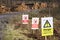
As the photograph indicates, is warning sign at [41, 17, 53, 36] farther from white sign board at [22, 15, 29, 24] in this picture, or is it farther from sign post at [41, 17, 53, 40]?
white sign board at [22, 15, 29, 24]

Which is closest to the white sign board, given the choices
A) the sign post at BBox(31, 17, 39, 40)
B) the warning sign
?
the sign post at BBox(31, 17, 39, 40)

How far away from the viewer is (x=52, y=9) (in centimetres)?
232

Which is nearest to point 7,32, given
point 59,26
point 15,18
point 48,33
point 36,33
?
point 15,18

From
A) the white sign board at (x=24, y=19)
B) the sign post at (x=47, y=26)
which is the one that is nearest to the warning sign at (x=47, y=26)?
the sign post at (x=47, y=26)

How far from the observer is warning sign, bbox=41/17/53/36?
229cm

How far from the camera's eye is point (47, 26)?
231 centimetres

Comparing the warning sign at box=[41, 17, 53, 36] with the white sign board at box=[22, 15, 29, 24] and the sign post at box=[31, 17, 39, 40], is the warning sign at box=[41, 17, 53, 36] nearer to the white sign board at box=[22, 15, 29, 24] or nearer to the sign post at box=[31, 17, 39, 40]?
the sign post at box=[31, 17, 39, 40]

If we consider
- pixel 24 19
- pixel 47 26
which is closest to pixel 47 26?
pixel 47 26

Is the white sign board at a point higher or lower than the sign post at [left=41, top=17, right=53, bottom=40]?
higher

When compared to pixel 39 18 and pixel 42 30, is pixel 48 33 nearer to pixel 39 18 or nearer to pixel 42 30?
pixel 42 30

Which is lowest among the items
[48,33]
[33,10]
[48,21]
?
[48,33]

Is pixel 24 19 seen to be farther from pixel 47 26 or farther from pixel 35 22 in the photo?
pixel 47 26

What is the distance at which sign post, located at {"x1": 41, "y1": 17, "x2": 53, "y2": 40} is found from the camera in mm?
2291

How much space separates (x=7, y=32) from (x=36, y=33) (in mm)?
396
